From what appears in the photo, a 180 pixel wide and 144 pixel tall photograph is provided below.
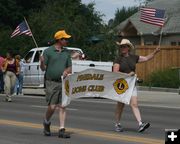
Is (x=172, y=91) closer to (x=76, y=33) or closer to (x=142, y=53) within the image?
(x=142, y=53)

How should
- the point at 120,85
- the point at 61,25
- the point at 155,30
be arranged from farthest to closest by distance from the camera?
the point at 155,30, the point at 61,25, the point at 120,85

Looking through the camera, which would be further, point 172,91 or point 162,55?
point 162,55

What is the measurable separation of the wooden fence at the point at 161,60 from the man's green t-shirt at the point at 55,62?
71.1 ft

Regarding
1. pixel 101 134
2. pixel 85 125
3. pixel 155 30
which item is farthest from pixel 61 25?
pixel 101 134

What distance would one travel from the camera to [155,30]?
44.5m

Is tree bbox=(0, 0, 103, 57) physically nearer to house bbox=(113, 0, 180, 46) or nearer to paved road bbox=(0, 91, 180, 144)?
house bbox=(113, 0, 180, 46)

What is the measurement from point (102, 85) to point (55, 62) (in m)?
1.87

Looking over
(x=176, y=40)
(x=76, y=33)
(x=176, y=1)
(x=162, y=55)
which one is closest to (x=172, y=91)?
(x=162, y=55)

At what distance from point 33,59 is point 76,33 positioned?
9328mm

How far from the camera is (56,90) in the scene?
424 inches

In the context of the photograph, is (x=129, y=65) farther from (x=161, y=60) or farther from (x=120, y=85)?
(x=161, y=60)

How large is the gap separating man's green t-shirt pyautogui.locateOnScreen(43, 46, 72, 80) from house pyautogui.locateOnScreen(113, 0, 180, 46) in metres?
30.6

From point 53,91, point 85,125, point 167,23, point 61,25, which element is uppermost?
point 167,23

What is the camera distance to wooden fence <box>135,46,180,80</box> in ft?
106
